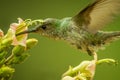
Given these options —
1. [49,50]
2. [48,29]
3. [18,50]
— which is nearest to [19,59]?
[18,50]

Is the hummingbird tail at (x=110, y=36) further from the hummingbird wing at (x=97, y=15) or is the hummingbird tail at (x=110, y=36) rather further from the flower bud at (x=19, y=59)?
the flower bud at (x=19, y=59)

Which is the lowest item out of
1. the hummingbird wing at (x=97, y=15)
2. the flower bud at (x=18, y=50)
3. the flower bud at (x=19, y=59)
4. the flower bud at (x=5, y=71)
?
the flower bud at (x=5, y=71)

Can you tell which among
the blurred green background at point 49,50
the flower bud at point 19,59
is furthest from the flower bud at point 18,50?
the blurred green background at point 49,50

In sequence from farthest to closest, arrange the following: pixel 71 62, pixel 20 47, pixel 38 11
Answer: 1. pixel 38 11
2. pixel 71 62
3. pixel 20 47

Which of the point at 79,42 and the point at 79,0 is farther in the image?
the point at 79,0

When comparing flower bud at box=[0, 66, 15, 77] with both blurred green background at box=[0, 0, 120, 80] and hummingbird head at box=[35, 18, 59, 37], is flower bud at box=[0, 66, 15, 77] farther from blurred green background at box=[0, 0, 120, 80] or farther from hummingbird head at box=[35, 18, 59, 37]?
blurred green background at box=[0, 0, 120, 80]

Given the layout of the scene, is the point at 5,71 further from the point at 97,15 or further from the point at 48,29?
the point at 97,15

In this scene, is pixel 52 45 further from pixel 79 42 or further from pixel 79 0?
pixel 79 42

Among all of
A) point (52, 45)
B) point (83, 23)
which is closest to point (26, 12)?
point (52, 45)

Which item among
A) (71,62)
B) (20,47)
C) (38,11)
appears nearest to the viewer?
(20,47)
